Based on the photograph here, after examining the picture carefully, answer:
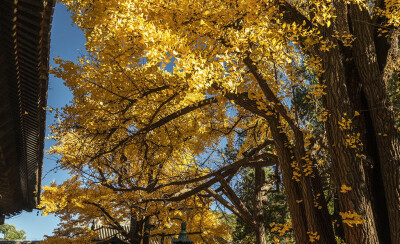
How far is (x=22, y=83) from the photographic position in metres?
5.26

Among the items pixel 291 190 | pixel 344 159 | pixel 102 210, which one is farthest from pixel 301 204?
pixel 102 210

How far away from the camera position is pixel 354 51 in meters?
5.41

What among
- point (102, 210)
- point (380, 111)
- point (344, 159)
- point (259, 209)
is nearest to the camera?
point (344, 159)

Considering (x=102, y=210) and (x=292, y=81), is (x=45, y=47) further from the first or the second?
(x=102, y=210)

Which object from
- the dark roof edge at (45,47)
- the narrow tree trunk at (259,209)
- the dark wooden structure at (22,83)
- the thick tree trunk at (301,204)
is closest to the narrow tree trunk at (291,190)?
the thick tree trunk at (301,204)

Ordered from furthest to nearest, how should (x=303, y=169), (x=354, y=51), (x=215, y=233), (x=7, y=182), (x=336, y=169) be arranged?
(x=215, y=233) < (x=7, y=182) < (x=354, y=51) < (x=303, y=169) < (x=336, y=169)

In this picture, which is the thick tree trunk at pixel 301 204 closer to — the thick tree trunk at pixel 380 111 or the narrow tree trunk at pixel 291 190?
the narrow tree trunk at pixel 291 190

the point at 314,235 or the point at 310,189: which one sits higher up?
the point at 310,189

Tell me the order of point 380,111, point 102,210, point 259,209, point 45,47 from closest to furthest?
point 45,47 < point 380,111 < point 259,209 < point 102,210

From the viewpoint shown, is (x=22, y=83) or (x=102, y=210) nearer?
(x=22, y=83)

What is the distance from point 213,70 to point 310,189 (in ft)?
7.59

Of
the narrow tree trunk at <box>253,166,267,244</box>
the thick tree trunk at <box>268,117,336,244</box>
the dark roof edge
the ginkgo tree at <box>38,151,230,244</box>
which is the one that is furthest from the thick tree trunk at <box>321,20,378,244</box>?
the ginkgo tree at <box>38,151,230,244</box>

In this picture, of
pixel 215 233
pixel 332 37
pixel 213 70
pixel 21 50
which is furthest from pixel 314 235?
pixel 215 233

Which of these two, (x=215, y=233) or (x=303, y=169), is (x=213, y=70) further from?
(x=215, y=233)
